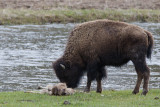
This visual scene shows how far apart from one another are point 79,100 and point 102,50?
203 centimetres

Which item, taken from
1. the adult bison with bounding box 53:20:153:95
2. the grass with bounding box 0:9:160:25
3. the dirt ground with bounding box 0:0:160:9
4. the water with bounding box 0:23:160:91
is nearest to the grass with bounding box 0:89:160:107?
the adult bison with bounding box 53:20:153:95

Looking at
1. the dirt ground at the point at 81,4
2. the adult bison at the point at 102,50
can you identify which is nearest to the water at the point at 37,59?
the adult bison at the point at 102,50

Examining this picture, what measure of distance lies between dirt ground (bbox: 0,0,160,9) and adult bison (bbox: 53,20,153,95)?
2253 centimetres

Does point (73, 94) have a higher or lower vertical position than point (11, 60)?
higher

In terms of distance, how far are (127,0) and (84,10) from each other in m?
7.38

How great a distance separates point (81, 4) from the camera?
37.2 m

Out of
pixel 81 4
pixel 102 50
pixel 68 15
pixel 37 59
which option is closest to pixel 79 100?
pixel 102 50

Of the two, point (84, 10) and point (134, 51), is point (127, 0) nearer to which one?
point (84, 10)

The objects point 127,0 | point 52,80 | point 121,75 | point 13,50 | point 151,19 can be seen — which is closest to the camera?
point 52,80

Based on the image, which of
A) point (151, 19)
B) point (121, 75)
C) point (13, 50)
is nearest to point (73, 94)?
point (121, 75)

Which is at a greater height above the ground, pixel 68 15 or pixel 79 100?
pixel 79 100

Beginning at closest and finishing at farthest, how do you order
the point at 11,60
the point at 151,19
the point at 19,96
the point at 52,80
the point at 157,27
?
the point at 19,96, the point at 52,80, the point at 11,60, the point at 157,27, the point at 151,19

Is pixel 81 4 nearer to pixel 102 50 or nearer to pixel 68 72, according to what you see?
pixel 68 72

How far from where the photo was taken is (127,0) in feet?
130
